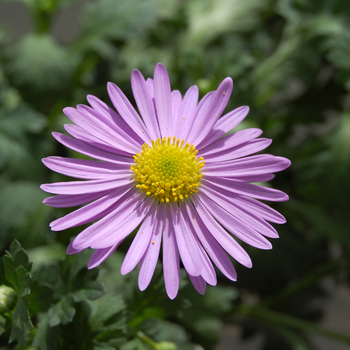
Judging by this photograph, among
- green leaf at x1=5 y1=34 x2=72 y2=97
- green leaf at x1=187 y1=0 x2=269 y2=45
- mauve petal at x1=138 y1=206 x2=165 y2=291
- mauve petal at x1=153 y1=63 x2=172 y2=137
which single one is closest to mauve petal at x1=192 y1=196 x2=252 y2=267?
mauve petal at x1=138 y1=206 x2=165 y2=291

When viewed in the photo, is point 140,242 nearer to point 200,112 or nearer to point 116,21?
point 200,112

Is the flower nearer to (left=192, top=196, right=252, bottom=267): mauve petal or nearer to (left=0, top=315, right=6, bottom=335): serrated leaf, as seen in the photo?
(left=192, top=196, right=252, bottom=267): mauve petal

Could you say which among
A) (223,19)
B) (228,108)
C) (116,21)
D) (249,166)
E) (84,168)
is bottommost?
(84,168)

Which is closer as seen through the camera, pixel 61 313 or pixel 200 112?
pixel 61 313

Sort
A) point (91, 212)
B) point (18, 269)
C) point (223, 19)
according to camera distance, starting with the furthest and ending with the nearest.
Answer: point (223, 19) < point (91, 212) < point (18, 269)

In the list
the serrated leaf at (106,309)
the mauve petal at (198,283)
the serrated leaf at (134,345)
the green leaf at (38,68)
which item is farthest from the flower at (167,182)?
the green leaf at (38,68)

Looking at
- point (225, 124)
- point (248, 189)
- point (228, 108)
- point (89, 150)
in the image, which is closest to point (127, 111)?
point (89, 150)

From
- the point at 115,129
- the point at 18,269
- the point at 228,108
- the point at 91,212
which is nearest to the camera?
the point at 18,269

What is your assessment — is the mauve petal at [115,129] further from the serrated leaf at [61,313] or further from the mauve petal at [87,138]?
the serrated leaf at [61,313]
